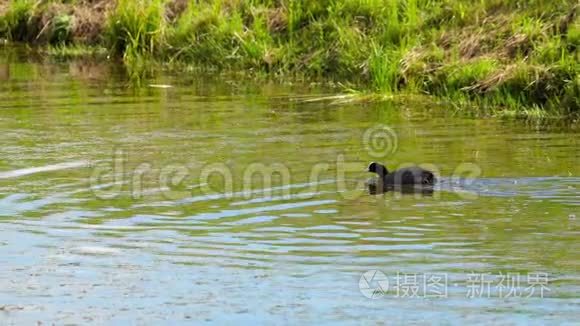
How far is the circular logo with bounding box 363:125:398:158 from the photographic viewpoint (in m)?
12.4

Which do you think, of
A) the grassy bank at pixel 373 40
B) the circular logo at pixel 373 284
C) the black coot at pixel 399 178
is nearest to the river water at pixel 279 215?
the circular logo at pixel 373 284

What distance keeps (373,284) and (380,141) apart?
5417 millimetres

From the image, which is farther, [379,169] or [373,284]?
[379,169]

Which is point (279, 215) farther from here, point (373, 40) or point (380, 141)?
point (373, 40)

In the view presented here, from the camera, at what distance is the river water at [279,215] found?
24.3 ft

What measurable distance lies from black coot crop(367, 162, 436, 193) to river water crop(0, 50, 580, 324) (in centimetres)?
15

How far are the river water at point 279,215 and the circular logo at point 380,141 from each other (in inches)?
1.2

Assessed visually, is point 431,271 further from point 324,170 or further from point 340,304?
point 324,170

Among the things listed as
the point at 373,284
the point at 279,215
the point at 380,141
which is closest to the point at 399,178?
the point at 279,215

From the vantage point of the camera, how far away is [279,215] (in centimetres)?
962

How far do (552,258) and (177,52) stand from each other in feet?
39.5

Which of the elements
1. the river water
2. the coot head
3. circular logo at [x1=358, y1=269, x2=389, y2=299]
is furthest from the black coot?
circular logo at [x1=358, y1=269, x2=389, y2=299]

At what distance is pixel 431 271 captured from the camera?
25.8 feet

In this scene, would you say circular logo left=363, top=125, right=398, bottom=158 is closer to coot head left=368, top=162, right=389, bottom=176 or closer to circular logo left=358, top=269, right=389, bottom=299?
coot head left=368, top=162, right=389, bottom=176
